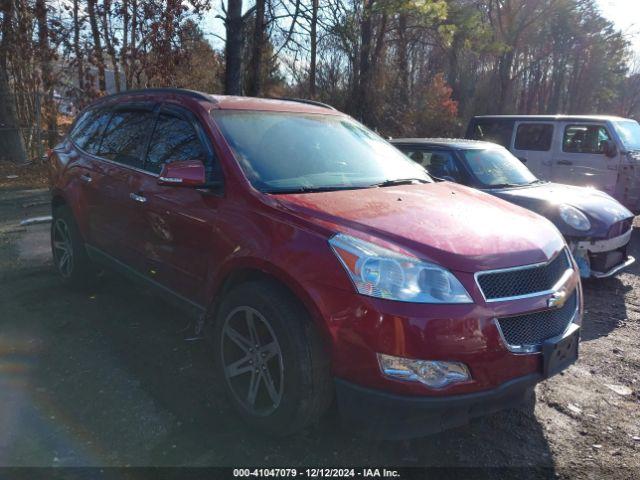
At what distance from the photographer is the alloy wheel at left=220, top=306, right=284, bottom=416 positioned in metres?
2.72

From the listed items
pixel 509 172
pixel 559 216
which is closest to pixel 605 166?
pixel 509 172

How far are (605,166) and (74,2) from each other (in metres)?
12.3

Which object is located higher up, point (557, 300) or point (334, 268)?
point (334, 268)

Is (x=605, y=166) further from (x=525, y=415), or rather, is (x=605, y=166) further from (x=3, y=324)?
(x=3, y=324)

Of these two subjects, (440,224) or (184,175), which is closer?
(440,224)

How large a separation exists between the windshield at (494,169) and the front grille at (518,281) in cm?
358

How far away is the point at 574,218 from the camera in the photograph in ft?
17.9

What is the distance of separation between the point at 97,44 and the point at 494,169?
1112cm

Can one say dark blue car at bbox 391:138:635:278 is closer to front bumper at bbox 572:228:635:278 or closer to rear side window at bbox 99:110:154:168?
front bumper at bbox 572:228:635:278

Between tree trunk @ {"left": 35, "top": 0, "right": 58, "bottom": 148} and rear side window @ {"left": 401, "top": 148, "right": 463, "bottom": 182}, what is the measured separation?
34.7 feet

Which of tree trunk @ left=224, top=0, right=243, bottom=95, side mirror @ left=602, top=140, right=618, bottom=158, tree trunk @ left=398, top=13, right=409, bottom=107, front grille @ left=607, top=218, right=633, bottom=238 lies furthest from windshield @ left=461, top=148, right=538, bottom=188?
tree trunk @ left=398, top=13, right=409, bottom=107

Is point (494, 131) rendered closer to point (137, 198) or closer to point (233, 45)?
point (233, 45)

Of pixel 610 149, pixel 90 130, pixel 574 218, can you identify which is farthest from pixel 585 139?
pixel 90 130

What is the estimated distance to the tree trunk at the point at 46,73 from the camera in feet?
40.5
